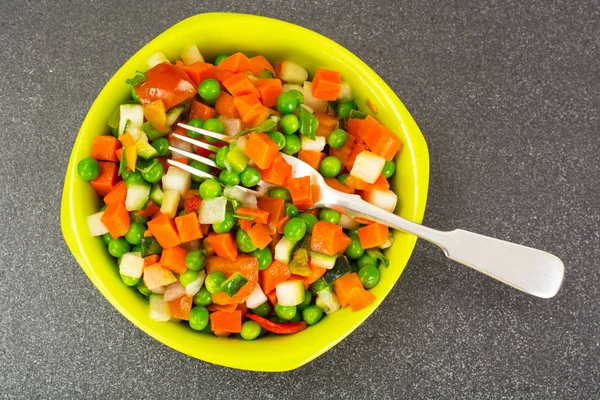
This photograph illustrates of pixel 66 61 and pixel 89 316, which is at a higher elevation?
pixel 66 61

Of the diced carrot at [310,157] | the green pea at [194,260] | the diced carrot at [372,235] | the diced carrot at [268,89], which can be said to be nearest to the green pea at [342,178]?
the diced carrot at [310,157]

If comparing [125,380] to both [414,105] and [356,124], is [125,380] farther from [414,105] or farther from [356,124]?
[414,105]

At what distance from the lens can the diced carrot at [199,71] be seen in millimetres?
2383

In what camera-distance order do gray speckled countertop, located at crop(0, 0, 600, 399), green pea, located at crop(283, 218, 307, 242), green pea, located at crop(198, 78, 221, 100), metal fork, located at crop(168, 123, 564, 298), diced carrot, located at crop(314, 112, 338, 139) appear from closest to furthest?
metal fork, located at crop(168, 123, 564, 298)
green pea, located at crop(283, 218, 307, 242)
green pea, located at crop(198, 78, 221, 100)
diced carrot, located at crop(314, 112, 338, 139)
gray speckled countertop, located at crop(0, 0, 600, 399)

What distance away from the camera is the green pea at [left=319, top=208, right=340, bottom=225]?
2367 millimetres

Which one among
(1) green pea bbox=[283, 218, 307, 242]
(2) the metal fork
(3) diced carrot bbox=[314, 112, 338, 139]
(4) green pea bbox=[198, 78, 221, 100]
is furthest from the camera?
(3) diced carrot bbox=[314, 112, 338, 139]

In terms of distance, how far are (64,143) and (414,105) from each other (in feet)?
5.43

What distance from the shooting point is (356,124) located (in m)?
2.44

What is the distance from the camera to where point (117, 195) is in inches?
90.7

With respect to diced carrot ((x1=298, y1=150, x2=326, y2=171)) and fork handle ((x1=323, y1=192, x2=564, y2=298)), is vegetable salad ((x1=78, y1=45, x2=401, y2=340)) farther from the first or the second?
fork handle ((x1=323, y1=192, x2=564, y2=298))

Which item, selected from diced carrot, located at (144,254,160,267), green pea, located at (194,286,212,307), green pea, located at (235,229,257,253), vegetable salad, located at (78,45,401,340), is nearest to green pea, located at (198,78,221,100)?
vegetable salad, located at (78,45,401,340)

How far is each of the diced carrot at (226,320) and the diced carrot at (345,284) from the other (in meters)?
0.41

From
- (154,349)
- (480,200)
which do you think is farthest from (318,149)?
(154,349)

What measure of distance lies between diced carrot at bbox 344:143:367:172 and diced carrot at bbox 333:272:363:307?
1.48ft
